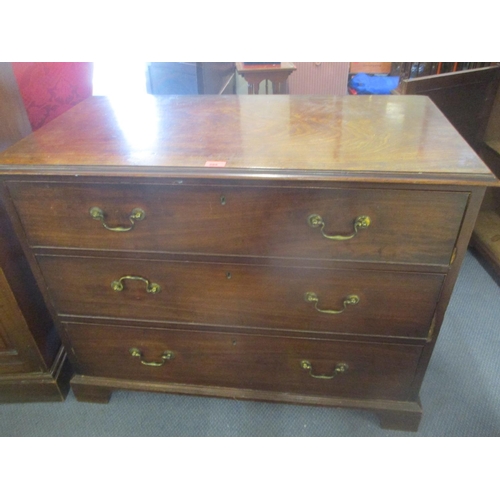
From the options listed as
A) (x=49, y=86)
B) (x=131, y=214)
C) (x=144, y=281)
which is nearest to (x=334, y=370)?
(x=144, y=281)

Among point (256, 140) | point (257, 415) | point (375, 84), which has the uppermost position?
point (256, 140)

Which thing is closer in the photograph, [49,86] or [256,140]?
[256,140]

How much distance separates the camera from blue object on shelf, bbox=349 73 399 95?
10.0 ft

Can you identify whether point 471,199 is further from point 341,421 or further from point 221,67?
point 221,67

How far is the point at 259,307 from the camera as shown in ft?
3.25

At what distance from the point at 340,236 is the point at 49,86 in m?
1.06

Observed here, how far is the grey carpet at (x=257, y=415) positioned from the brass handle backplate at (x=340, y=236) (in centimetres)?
67

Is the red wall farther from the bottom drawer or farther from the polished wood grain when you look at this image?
the bottom drawer

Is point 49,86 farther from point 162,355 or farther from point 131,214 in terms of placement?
point 162,355

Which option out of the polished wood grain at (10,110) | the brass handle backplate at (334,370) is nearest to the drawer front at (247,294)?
the brass handle backplate at (334,370)

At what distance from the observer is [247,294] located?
971mm

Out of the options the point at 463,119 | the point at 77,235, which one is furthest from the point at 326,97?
the point at 463,119

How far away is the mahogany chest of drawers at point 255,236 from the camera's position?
80 centimetres

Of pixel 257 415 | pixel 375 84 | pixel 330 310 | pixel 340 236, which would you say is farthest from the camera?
pixel 375 84
